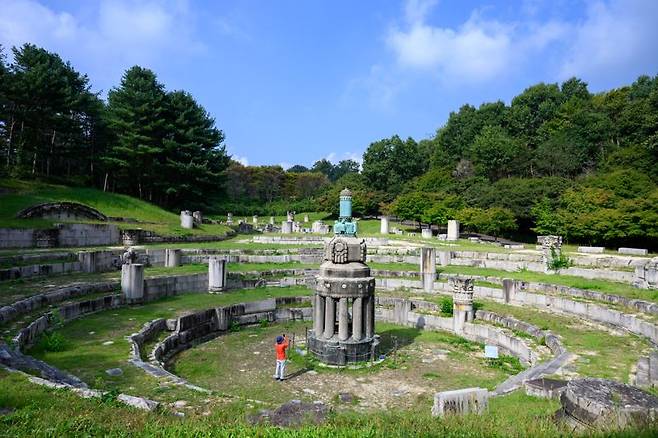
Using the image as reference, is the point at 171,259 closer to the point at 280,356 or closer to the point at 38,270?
the point at 38,270

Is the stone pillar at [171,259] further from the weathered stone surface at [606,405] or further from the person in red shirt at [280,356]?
the weathered stone surface at [606,405]

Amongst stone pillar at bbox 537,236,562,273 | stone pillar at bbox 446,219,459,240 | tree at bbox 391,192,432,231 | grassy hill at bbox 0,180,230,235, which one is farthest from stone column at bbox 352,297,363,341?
tree at bbox 391,192,432,231

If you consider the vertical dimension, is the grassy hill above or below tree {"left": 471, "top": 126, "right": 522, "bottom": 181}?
below

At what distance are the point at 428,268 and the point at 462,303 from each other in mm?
4992

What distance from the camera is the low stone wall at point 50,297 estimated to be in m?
12.0

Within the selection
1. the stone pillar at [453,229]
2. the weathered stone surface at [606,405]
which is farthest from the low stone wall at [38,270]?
the stone pillar at [453,229]

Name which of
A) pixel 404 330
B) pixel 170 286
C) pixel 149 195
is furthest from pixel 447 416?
pixel 149 195

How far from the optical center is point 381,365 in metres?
12.7

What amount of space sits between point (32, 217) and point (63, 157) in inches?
805

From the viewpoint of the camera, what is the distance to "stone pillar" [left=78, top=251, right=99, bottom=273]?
827 inches

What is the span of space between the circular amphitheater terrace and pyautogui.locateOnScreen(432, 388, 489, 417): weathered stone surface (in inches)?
2.5

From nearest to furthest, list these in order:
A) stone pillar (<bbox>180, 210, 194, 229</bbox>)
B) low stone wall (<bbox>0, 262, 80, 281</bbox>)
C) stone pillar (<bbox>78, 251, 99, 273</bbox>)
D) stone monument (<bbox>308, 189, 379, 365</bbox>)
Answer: stone monument (<bbox>308, 189, 379, 365</bbox>) → low stone wall (<bbox>0, 262, 80, 281</bbox>) → stone pillar (<bbox>78, 251, 99, 273</bbox>) → stone pillar (<bbox>180, 210, 194, 229</bbox>)

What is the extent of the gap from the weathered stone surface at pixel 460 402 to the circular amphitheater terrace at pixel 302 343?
63 mm

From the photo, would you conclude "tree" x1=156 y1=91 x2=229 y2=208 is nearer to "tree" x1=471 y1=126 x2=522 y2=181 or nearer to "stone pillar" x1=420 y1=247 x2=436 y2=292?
"stone pillar" x1=420 y1=247 x2=436 y2=292
